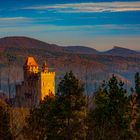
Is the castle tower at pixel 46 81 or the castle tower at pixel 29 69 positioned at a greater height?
the castle tower at pixel 29 69

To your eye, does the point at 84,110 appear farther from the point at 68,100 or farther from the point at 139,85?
the point at 139,85

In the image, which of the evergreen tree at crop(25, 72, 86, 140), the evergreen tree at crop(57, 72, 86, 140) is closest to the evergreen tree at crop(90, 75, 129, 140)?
the evergreen tree at crop(57, 72, 86, 140)

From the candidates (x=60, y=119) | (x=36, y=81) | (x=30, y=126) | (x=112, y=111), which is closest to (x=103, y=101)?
(x=112, y=111)

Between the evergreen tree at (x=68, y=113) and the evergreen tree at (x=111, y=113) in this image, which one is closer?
the evergreen tree at (x=68, y=113)

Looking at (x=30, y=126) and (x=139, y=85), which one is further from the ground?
(x=139, y=85)

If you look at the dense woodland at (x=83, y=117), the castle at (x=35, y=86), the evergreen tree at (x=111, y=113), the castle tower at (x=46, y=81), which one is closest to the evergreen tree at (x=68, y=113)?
the dense woodland at (x=83, y=117)

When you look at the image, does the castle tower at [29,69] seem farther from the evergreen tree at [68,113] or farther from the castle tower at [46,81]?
the evergreen tree at [68,113]

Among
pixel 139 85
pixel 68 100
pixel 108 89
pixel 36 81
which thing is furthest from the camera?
pixel 36 81

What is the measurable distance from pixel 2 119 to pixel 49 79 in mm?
98207

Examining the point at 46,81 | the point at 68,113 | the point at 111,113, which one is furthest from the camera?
the point at 46,81

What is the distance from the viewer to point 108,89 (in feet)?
170

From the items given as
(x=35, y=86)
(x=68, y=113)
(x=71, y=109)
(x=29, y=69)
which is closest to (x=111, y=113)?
(x=71, y=109)

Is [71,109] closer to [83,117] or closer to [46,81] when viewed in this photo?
[83,117]

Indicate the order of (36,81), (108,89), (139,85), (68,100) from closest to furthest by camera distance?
(68,100), (108,89), (139,85), (36,81)
